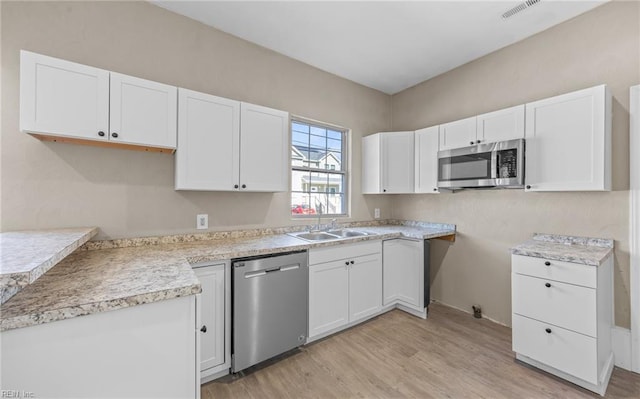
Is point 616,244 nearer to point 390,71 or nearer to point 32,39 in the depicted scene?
point 390,71

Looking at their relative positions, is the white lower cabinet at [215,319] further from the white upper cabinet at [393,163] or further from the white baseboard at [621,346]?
the white baseboard at [621,346]

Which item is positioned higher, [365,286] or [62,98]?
[62,98]

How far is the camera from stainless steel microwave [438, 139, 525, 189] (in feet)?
7.77

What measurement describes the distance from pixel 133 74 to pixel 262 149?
45.6 inches

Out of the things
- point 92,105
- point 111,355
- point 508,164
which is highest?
point 92,105

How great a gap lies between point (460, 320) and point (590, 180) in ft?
5.94

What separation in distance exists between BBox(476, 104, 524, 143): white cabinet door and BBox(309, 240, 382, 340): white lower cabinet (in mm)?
1549

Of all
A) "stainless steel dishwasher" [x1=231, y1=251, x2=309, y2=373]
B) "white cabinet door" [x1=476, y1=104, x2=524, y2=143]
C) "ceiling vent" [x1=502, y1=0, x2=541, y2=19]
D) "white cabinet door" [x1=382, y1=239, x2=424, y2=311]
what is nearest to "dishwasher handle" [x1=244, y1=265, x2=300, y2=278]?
"stainless steel dishwasher" [x1=231, y1=251, x2=309, y2=373]

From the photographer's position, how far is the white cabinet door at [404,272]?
2898 mm

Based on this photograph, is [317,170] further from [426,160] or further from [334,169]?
[426,160]

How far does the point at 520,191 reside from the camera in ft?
8.84

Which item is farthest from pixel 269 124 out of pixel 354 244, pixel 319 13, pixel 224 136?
pixel 354 244

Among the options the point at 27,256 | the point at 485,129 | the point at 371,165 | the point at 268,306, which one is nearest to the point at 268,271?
the point at 268,306

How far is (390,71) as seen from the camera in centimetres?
336
